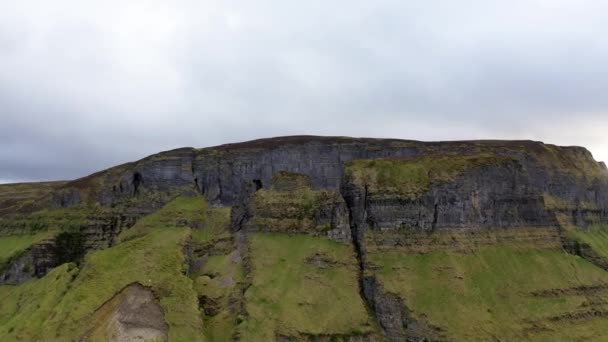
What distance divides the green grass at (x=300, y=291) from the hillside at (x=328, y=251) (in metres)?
0.18

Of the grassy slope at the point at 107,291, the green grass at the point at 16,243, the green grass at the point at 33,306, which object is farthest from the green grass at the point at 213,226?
the green grass at the point at 16,243

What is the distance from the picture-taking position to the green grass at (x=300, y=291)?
59094 millimetres

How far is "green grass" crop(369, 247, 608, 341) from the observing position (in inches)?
2322

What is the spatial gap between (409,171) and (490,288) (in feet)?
62.8

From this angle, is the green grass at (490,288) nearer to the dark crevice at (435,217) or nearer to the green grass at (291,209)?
→ the dark crevice at (435,217)

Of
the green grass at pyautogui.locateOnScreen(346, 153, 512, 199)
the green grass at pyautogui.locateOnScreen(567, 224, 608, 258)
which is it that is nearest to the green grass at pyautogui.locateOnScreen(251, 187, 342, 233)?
the green grass at pyautogui.locateOnScreen(346, 153, 512, 199)

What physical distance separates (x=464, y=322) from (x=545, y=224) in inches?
910

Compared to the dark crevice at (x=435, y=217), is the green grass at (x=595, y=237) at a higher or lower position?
lower

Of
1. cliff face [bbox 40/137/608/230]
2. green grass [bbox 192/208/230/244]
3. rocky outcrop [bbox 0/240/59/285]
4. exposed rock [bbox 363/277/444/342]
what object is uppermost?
cliff face [bbox 40/137/608/230]

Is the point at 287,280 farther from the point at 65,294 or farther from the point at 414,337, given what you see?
the point at 65,294

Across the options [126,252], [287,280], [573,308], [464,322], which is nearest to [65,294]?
[126,252]

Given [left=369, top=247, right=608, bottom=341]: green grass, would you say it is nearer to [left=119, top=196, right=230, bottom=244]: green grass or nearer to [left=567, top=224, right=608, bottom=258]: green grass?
[left=567, top=224, right=608, bottom=258]: green grass

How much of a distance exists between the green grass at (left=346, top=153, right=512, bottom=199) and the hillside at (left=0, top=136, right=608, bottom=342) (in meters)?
0.22

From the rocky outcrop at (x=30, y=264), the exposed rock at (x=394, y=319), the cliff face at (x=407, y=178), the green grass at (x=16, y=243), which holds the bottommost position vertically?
the exposed rock at (x=394, y=319)
